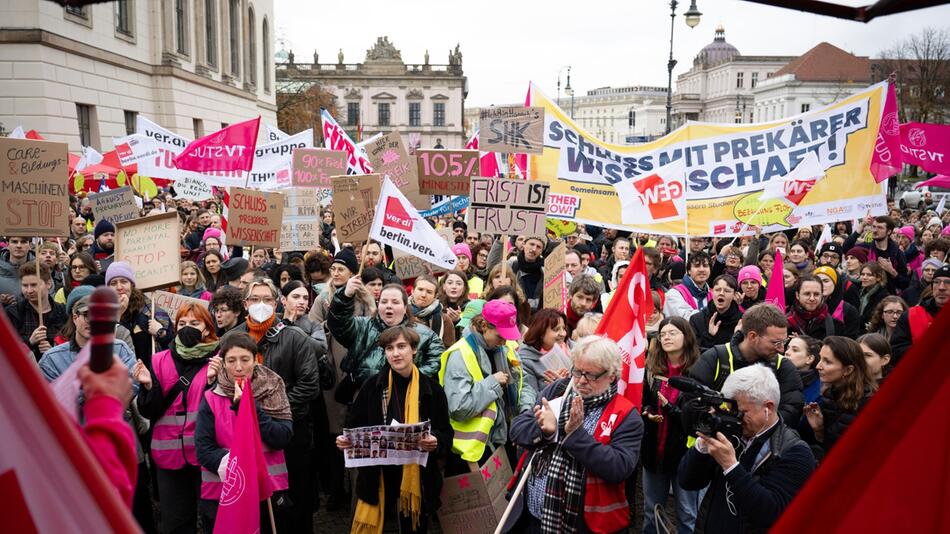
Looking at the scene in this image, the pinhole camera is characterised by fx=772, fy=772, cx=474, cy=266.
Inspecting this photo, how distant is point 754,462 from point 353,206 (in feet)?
17.1

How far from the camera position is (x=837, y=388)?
13.8 feet

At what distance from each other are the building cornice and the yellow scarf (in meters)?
20.7

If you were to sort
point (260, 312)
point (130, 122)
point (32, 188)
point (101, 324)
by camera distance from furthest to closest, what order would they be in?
point (130, 122) < point (32, 188) < point (260, 312) < point (101, 324)

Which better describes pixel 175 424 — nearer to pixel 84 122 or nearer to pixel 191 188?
pixel 191 188

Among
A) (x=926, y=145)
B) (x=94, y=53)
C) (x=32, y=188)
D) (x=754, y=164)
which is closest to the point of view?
(x=32, y=188)

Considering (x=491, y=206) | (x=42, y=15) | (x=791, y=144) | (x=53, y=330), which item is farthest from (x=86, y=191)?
(x=791, y=144)

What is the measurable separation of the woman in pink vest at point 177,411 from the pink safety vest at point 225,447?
0.81ft

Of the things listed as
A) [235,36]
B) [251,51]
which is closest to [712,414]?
[235,36]

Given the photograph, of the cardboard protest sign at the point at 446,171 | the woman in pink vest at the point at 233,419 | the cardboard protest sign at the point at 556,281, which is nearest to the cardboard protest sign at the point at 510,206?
the cardboard protest sign at the point at 556,281

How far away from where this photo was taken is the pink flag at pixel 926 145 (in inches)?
394

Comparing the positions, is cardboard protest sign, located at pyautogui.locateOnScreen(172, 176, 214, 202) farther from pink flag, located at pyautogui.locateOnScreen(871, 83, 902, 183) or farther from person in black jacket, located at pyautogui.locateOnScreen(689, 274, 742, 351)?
pink flag, located at pyautogui.locateOnScreen(871, 83, 902, 183)

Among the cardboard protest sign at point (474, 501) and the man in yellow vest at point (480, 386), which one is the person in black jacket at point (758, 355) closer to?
the man in yellow vest at point (480, 386)

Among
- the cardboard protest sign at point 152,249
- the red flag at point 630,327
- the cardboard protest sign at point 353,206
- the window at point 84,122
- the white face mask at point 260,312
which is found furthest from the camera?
the window at point 84,122

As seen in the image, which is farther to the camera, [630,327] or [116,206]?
[116,206]
